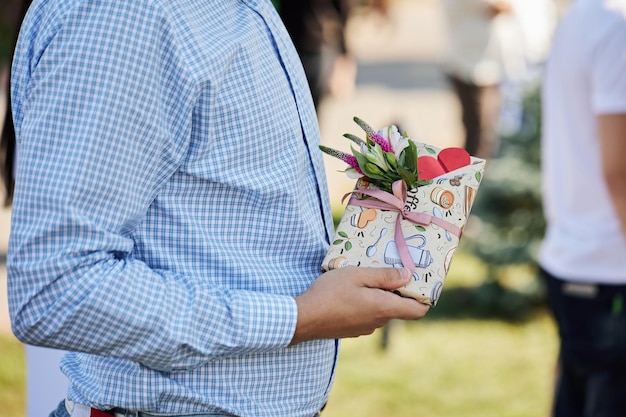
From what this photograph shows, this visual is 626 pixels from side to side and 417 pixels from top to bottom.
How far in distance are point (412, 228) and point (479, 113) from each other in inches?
184

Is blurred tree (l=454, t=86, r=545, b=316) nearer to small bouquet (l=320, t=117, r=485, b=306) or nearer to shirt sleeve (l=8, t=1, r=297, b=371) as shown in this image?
small bouquet (l=320, t=117, r=485, b=306)

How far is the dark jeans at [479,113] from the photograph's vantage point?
237 inches

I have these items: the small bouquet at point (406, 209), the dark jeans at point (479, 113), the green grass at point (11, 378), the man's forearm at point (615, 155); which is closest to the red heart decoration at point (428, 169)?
the small bouquet at point (406, 209)

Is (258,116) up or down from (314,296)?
up

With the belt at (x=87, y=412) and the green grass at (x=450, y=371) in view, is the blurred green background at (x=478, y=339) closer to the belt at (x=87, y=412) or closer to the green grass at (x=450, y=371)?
the green grass at (x=450, y=371)

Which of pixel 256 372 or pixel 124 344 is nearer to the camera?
pixel 124 344

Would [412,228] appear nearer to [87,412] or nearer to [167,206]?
[167,206]

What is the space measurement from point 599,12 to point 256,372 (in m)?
1.74

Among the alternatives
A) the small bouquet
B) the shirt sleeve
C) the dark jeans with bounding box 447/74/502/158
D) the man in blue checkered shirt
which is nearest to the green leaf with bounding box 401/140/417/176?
the small bouquet

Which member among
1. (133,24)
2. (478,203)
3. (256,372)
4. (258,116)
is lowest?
(478,203)

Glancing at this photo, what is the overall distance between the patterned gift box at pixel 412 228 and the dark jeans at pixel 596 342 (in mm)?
1450

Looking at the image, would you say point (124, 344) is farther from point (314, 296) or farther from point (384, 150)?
point (384, 150)

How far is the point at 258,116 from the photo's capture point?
1429 millimetres

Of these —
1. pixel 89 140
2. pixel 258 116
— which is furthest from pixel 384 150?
pixel 89 140
